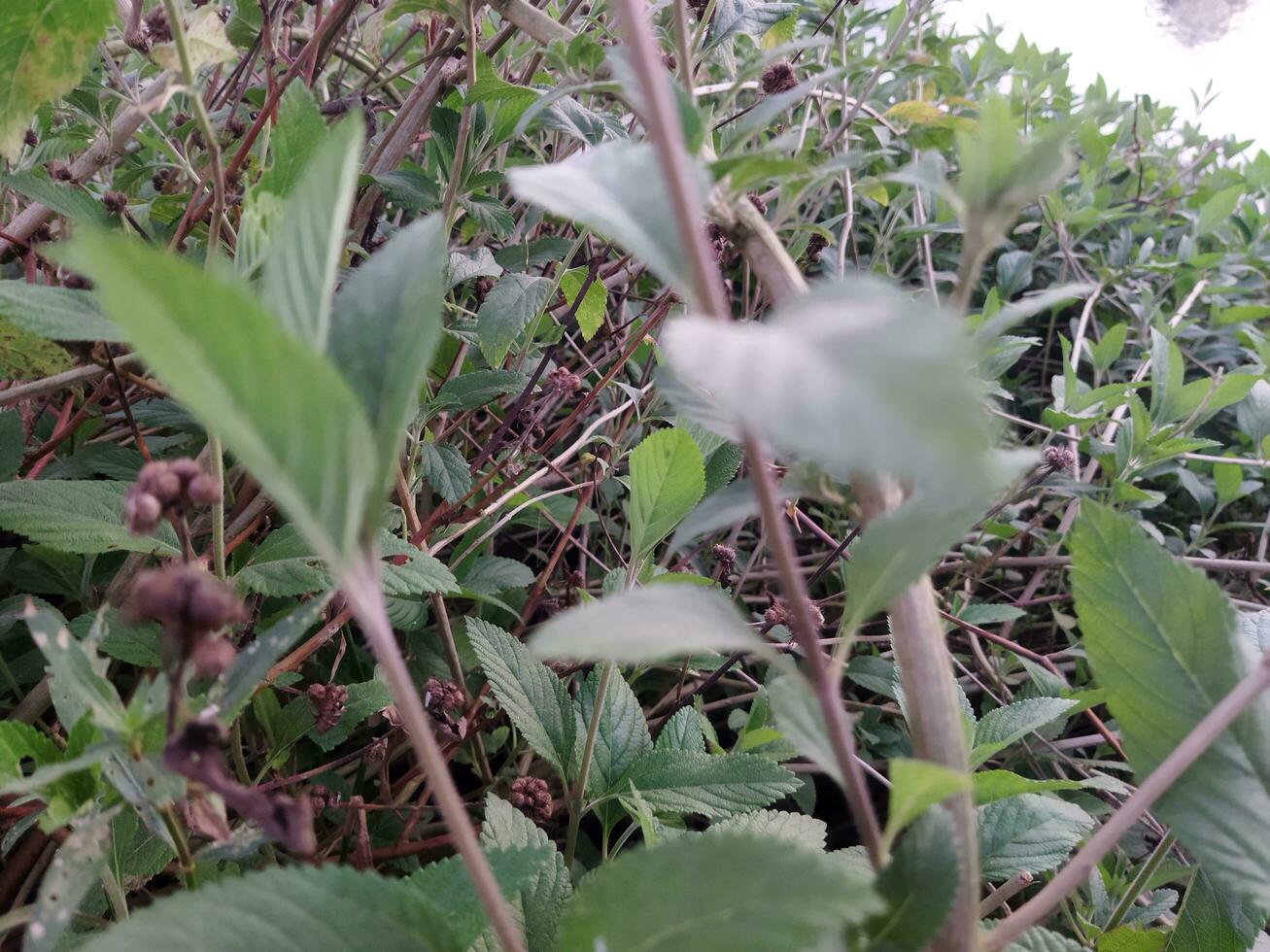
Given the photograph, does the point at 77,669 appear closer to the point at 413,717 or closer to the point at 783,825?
the point at 413,717

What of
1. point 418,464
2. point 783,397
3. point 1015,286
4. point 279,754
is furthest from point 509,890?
point 1015,286

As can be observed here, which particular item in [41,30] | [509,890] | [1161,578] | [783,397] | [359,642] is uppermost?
[41,30]

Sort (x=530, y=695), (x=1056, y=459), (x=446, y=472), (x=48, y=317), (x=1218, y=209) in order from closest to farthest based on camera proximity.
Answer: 1. (x=48, y=317)
2. (x=530, y=695)
3. (x=446, y=472)
4. (x=1056, y=459)
5. (x=1218, y=209)

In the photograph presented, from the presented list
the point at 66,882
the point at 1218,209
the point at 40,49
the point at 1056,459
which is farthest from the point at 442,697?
the point at 1218,209

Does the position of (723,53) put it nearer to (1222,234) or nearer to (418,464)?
(418,464)

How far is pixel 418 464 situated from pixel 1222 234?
2.18 m

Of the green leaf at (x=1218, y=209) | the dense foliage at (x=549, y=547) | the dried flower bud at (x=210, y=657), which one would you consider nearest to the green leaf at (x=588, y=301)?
the dense foliage at (x=549, y=547)

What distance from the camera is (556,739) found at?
28.0 inches

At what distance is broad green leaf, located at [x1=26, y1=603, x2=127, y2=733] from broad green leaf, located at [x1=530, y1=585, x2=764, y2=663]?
0.78ft

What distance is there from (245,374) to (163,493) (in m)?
0.15

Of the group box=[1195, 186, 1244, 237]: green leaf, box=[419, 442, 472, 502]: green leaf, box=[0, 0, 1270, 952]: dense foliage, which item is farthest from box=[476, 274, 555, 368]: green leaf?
box=[1195, 186, 1244, 237]: green leaf

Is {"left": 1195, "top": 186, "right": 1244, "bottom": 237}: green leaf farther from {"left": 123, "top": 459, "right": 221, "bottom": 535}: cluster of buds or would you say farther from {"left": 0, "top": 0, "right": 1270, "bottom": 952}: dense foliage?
{"left": 123, "top": 459, "right": 221, "bottom": 535}: cluster of buds

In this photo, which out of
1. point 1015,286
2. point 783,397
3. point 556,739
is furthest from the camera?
point 1015,286

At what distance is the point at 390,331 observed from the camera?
289 mm
